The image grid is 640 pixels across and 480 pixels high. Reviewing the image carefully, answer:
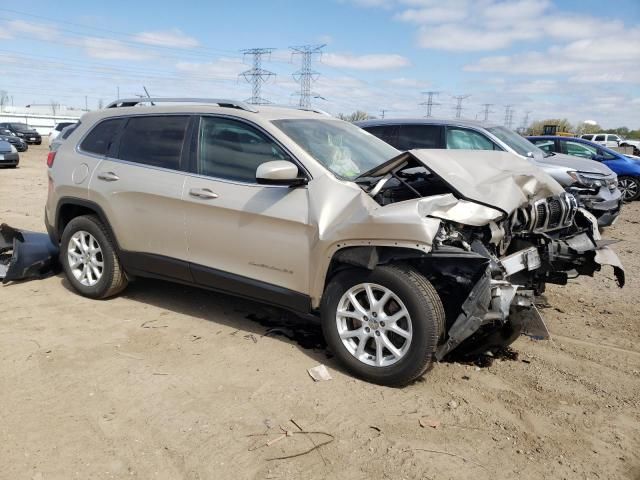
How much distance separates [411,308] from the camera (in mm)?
3428

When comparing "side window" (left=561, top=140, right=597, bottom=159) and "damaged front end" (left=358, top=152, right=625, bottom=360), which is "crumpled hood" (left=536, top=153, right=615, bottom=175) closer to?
"side window" (left=561, top=140, right=597, bottom=159)

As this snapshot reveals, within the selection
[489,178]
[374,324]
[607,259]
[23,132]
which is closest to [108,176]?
[374,324]

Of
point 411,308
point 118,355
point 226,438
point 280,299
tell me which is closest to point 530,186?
point 411,308

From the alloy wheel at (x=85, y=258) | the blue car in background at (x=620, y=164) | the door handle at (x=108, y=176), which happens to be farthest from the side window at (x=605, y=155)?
the alloy wheel at (x=85, y=258)

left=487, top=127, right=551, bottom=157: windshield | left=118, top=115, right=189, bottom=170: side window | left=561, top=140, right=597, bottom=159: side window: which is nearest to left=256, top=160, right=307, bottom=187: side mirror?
left=118, top=115, right=189, bottom=170: side window

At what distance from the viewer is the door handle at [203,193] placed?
14.1 ft

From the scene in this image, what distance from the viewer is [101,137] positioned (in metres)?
5.27

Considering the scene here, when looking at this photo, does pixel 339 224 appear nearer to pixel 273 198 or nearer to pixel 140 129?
pixel 273 198

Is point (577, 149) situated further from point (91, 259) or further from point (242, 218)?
point (91, 259)

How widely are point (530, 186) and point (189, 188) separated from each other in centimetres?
269

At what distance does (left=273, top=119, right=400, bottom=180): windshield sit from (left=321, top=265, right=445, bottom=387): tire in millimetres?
857

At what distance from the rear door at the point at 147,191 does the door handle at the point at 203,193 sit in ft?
0.52

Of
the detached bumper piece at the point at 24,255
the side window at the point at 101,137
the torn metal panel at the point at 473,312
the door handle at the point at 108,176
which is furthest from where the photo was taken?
the detached bumper piece at the point at 24,255

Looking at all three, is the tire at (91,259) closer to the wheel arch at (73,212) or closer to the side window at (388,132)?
the wheel arch at (73,212)
